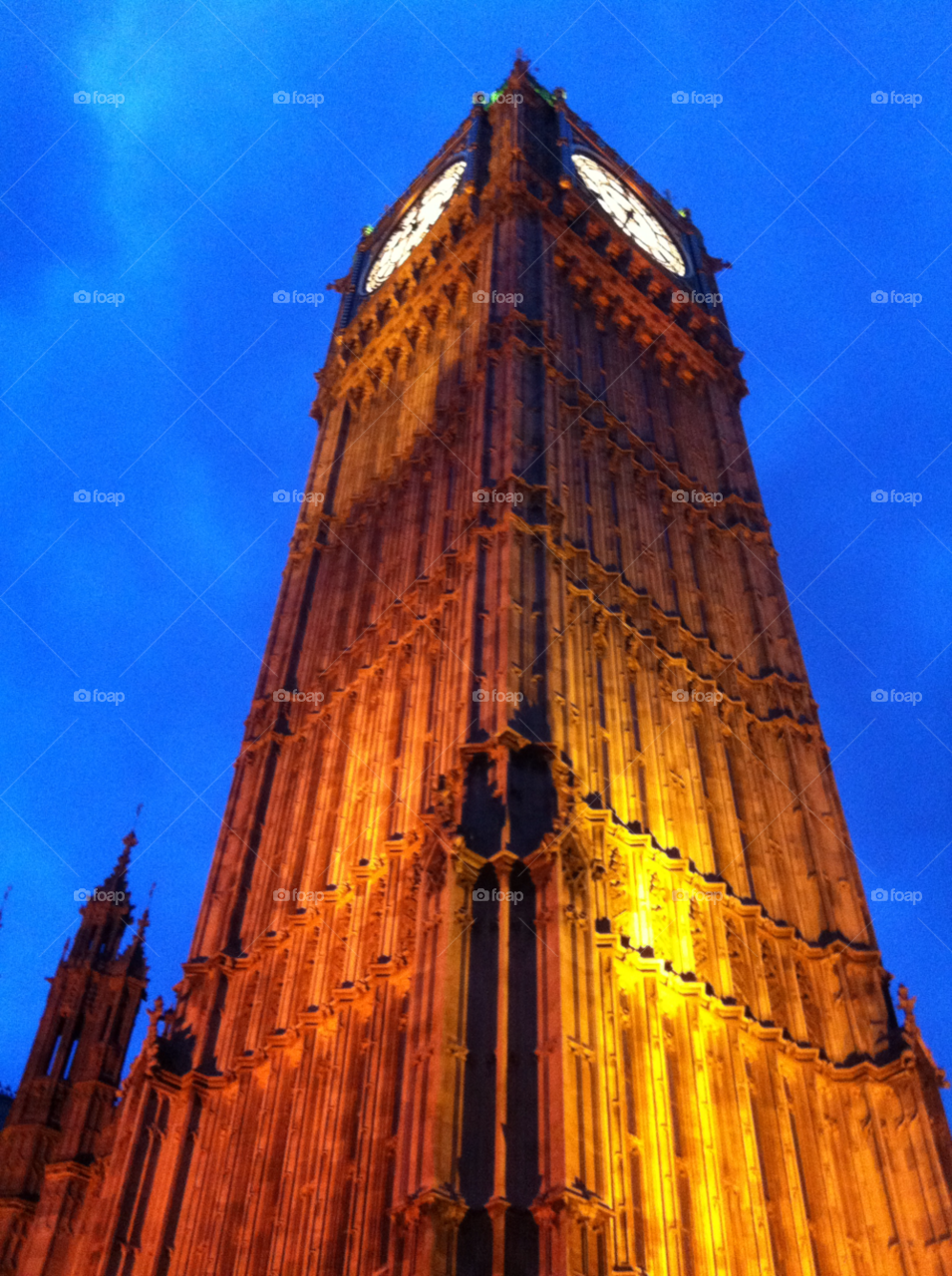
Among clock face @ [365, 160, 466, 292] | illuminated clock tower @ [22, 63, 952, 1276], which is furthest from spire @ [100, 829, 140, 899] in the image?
clock face @ [365, 160, 466, 292]

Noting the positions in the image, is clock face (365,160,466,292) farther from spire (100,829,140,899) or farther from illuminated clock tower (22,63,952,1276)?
spire (100,829,140,899)

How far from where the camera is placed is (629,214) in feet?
171

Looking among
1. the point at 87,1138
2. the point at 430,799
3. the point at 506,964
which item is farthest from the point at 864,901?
the point at 87,1138

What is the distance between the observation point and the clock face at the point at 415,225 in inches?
1975

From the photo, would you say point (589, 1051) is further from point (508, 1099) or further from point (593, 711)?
point (593, 711)

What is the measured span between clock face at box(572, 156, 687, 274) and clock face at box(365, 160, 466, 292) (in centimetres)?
521

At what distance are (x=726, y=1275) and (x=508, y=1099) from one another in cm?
523

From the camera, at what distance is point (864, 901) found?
2847cm

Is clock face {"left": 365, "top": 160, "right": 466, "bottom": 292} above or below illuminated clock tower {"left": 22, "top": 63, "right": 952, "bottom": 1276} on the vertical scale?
above

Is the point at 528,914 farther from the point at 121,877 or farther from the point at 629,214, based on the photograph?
the point at 629,214

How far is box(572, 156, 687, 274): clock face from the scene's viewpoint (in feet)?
165

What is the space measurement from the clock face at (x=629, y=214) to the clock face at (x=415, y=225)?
521cm

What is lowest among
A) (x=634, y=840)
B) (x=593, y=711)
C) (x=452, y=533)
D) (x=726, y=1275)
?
(x=726, y=1275)

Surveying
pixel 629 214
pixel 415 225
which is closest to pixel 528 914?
pixel 415 225
